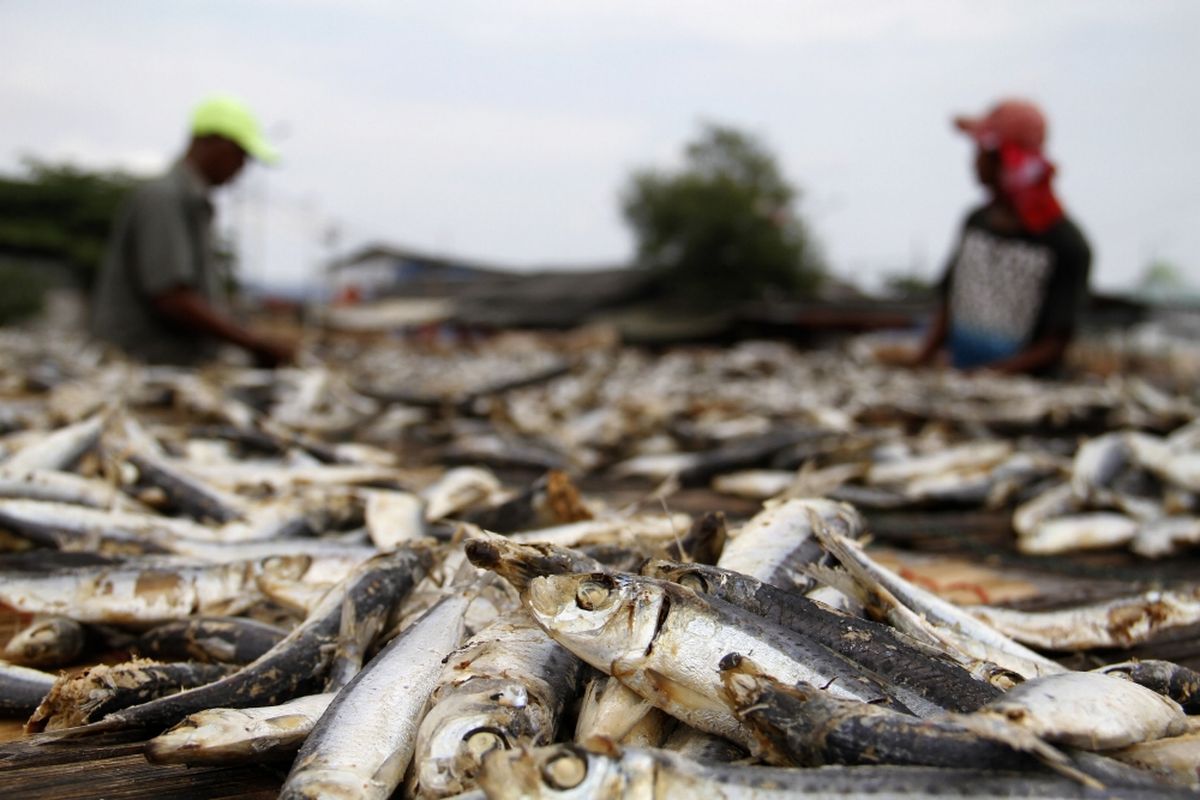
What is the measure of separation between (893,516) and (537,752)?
308 centimetres

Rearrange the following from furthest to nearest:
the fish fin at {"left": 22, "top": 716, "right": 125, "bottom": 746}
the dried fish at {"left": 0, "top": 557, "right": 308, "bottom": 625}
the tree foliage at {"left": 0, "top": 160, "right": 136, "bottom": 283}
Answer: the tree foliage at {"left": 0, "top": 160, "right": 136, "bottom": 283}
the dried fish at {"left": 0, "top": 557, "right": 308, "bottom": 625}
the fish fin at {"left": 22, "top": 716, "right": 125, "bottom": 746}

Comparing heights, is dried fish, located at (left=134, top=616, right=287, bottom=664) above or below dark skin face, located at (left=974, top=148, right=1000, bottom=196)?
below

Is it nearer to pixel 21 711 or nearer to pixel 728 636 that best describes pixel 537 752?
pixel 728 636

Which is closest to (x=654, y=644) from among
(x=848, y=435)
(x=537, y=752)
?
(x=537, y=752)

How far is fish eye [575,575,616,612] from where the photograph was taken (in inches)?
57.4

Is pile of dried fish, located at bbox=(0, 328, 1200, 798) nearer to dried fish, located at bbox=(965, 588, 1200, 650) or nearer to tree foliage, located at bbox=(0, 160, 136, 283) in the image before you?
dried fish, located at bbox=(965, 588, 1200, 650)

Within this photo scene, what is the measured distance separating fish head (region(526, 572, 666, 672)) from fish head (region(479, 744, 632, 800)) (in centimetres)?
25

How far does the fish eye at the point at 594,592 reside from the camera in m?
1.46

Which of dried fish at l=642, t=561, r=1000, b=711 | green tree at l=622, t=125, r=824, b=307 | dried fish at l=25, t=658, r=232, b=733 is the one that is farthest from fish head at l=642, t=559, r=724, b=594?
green tree at l=622, t=125, r=824, b=307

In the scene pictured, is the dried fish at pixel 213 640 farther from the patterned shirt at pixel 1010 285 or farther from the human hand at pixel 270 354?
the patterned shirt at pixel 1010 285

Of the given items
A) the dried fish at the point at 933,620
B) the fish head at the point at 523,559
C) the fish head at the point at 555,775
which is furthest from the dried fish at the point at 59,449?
the dried fish at the point at 933,620

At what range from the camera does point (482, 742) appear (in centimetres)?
133

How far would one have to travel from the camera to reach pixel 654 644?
54.8 inches

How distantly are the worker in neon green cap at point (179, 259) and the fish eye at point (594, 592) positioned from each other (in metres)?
6.15
